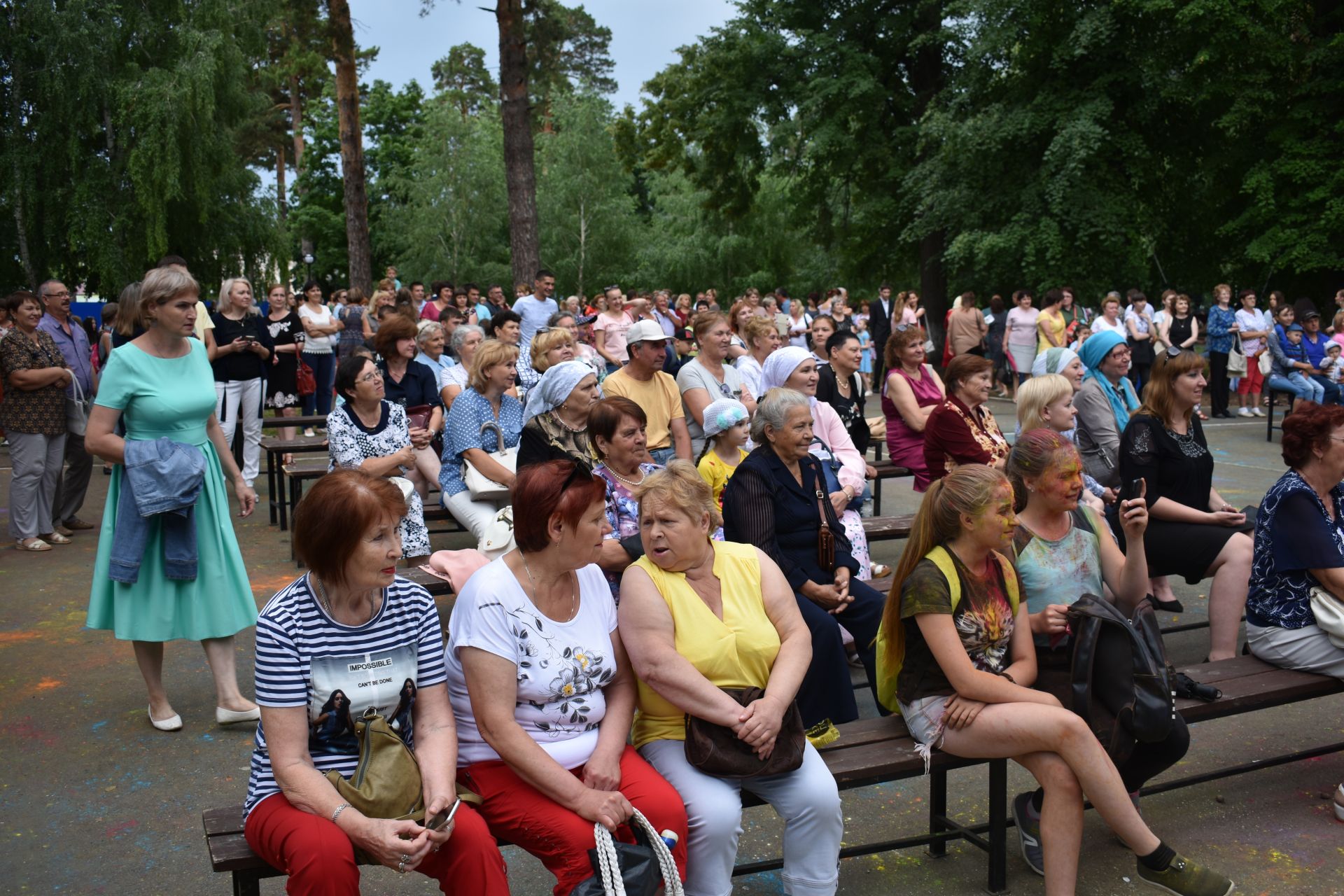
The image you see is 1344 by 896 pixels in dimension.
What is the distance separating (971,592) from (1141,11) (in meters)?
18.8

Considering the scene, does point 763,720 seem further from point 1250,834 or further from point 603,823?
point 1250,834

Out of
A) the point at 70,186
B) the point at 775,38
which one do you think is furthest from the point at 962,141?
the point at 70,186

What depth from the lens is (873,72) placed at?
23.7m

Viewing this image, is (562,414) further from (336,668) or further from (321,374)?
(321,374)

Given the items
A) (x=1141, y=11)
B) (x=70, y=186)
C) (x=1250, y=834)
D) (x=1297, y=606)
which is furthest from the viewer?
(x=70, y=186)

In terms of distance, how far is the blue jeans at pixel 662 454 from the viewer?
21.5ft

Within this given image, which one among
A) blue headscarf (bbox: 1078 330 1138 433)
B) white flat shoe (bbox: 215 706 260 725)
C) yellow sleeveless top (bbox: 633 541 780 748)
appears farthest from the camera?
blue headscarf (bbox: 1078 330 1138 433)

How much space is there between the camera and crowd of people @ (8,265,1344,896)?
9.52 ft

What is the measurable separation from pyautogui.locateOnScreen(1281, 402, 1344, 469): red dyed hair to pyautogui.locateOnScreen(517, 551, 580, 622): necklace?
2890 mm

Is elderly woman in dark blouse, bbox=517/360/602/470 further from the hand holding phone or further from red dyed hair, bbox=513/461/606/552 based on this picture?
the hand holding phone

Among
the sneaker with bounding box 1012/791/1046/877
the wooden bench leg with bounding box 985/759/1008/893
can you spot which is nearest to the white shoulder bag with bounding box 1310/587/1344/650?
the sneaker with bounding box 1012/791/1046/877

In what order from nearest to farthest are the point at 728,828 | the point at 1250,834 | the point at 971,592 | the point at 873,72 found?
the point at 728,828
the point at 971,592
the point at 1250,834
the point at 873,72

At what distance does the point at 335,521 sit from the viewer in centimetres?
284

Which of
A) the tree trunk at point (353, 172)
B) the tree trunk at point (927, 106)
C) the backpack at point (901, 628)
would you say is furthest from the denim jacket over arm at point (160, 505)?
the tree trunk at point (927, 106)
